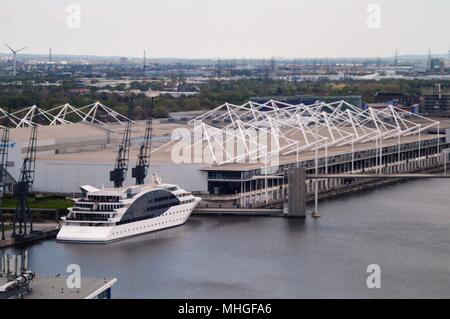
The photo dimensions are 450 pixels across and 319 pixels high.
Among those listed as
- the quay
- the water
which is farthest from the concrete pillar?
the quay

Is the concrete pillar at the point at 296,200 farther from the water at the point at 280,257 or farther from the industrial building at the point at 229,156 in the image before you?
the industrial building at the point at 229,156

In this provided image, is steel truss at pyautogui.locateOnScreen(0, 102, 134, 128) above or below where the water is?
above

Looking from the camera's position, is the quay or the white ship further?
the white ship

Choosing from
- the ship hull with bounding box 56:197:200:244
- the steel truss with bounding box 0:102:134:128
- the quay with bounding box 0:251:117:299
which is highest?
the steel truss with bounding box 0:102:134:128

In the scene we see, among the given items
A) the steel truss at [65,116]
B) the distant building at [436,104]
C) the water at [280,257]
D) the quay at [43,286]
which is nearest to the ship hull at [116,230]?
the water at [280,257]

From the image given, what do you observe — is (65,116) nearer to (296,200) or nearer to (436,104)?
(296,200)

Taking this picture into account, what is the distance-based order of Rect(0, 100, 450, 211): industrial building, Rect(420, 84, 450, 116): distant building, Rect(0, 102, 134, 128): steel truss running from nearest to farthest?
1. Rect(0, 100, 450, 211): industrial building
2. Rect(0, 102, 134, 128): steel truss
3. Rect(420, 84, 450, 116): distant building

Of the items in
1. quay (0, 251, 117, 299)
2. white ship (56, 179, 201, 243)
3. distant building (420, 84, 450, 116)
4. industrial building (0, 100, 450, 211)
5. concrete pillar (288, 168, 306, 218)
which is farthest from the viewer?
distant building (420, 84, 450, 116)

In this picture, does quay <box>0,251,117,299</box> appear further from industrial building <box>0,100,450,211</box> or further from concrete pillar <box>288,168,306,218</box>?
industrial building <box>0,100,450,211</box>
